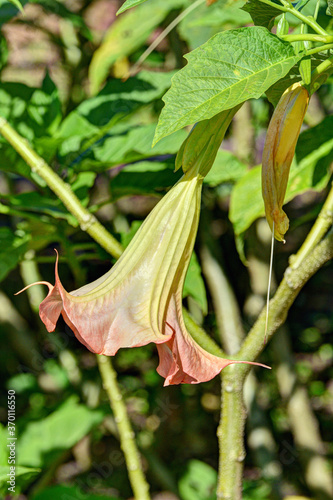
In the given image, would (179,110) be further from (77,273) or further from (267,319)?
(77,273)

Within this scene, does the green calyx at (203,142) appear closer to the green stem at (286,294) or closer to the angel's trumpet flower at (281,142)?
the angel's trumpet flower at (281,142)

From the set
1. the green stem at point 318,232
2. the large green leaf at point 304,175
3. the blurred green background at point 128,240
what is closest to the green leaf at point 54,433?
the blurred green background at point 128,240

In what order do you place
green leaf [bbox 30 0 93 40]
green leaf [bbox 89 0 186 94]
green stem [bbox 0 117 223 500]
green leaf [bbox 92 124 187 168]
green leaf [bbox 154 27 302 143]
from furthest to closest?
green leaf [bbox 30 0 93 40]
green leaf [bbox 89 0 186 94]
green leaf [bbox 92 124 187 168]
green stem [bbox 0 117 223 500]
green leaf [bbox 154 27 302 143]

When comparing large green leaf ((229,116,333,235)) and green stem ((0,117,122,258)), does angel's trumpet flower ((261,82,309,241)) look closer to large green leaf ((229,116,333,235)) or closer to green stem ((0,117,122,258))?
green stem ((0,117,122,258))

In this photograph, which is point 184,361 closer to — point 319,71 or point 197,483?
point 319,71

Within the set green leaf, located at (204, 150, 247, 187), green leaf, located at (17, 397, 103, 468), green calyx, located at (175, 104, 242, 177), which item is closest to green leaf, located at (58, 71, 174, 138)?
green leaf, located at (204, 150, 247, 187)

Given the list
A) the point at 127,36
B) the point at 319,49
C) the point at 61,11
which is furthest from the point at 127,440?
→ the point at 61,11
